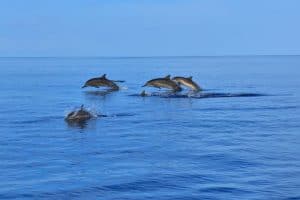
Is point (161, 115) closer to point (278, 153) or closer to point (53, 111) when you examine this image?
point (53, 111)

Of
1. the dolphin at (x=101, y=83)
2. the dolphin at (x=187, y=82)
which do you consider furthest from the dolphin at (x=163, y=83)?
the dolphin at (x=101, y=83)

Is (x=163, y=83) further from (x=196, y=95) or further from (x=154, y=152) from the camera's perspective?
(x=154, y=152)

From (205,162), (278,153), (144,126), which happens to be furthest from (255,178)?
(144,126)

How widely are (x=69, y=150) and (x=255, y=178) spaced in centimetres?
842

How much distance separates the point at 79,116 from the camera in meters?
36.8

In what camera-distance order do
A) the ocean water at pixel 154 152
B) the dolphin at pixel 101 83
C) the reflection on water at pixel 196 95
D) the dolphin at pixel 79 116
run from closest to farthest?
the ocean water at pixel 154 152, the dolphin at pixel 79 116, the reflection on water at pixel 196 95, the dolphin at pixel 101 83

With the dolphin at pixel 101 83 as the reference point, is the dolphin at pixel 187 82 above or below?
below

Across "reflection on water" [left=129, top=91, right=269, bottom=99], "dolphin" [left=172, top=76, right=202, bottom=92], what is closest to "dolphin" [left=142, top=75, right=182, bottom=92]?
"dolphin" [left=172, top=76, right=202, bottom=92]

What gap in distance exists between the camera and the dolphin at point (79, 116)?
36175 mm

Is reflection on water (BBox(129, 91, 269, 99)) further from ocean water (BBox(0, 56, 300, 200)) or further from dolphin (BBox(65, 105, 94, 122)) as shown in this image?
dolphin (BBox(65, 105, 94, 122))

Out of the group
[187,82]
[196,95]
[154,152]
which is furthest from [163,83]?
[154,152]

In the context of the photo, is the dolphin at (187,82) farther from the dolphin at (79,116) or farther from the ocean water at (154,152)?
the dolphin at (79,116)

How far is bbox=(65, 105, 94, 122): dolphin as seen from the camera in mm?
36175

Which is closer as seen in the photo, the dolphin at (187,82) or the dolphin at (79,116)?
the dolphin at (79,116)
